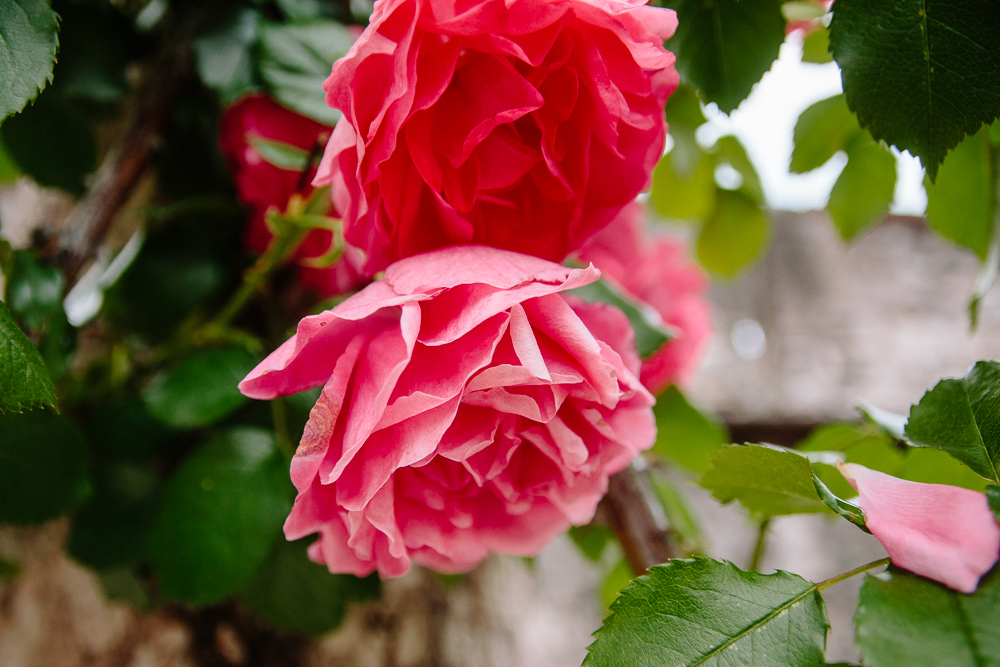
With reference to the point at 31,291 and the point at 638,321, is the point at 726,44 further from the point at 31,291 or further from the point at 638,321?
the point at 31,291

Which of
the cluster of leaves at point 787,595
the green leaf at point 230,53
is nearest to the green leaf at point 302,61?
the green leaf at point 230,53

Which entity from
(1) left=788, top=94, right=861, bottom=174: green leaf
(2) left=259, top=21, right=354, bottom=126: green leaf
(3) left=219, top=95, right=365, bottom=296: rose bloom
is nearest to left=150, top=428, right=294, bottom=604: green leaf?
(3) left=219, top=95, right=365, bottom=296: rose bloom

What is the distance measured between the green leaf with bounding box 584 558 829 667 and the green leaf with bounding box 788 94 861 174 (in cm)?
39

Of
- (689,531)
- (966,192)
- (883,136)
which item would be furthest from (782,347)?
(883,136)

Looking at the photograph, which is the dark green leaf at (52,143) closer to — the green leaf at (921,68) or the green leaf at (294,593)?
the green leaf at (294,593)

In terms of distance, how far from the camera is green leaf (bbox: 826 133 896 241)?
20.9 inches

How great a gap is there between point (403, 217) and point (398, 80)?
0.18 ft

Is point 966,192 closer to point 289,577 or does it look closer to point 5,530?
point 289,577

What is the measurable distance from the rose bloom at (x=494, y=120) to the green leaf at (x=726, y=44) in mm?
63

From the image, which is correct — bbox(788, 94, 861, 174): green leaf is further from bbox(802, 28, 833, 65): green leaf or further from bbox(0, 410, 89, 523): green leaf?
bbox(0, 410, 89, 523): green leaf

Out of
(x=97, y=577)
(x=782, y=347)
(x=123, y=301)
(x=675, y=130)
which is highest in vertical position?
(x=675, y=130)

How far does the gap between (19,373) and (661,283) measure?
22.1 inches

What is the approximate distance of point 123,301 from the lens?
0.50 m

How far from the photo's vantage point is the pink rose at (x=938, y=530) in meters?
0.21
